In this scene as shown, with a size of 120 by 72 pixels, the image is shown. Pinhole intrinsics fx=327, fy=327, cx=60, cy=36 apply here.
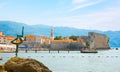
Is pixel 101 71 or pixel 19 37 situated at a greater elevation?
pixel 19 37

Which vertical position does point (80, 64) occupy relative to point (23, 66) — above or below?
below

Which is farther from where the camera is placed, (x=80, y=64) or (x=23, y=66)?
(x=80, y=64)

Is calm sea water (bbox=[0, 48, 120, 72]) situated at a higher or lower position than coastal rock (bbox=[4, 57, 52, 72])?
lower

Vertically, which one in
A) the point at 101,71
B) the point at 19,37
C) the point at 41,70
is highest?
the point at 19,37

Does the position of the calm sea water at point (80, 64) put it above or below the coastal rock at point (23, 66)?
below

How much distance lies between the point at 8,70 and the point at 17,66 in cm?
91

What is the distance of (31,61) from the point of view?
77.2 ft

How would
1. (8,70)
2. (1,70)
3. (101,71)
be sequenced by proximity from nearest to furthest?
(1,70)
(8,70)
(101,71)

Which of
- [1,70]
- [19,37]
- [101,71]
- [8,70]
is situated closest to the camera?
[1,70]

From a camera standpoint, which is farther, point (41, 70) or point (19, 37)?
A: point (19, 37)

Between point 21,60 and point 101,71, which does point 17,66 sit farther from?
point 101,71

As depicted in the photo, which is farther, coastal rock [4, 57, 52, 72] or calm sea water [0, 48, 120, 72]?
calm sea water [0, 48, 120, 72]

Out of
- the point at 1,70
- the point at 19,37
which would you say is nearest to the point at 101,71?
the point at 19,37

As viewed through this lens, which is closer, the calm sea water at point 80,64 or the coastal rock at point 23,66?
the coastal rock at point 23,66
